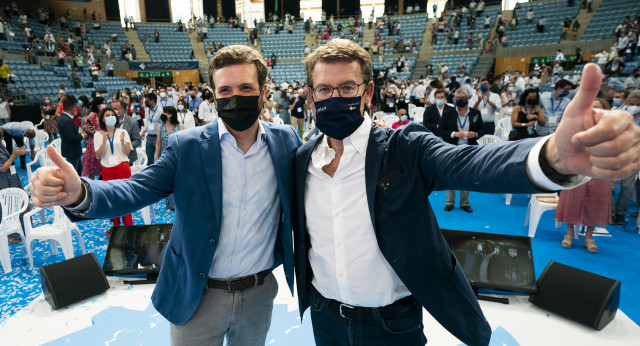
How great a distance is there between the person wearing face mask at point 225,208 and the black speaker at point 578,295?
2.19m

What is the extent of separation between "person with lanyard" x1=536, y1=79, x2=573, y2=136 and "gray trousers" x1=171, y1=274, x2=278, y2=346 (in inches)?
214

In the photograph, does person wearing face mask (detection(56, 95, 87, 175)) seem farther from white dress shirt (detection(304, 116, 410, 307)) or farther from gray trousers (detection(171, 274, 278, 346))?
white dress shirt (detection(304, 116, 410, 307))

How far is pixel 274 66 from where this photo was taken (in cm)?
2506

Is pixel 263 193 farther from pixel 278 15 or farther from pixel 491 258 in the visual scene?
pixel 278 15

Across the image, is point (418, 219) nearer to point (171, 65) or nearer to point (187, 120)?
point (187, 120)

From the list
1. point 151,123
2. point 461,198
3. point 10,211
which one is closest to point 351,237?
point 10,211

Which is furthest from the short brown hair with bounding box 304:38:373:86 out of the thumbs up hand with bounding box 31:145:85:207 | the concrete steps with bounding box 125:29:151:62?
the concrete steps with bounding box 125:29:151:62

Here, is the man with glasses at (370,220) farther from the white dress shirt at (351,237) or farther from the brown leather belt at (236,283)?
the brown leather belt at (236,283)

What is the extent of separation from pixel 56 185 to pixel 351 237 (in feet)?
3.15

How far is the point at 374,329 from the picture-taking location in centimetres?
137

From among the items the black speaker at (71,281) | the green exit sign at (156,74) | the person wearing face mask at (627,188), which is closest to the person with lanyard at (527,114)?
the person wearing face mask at (627,188)

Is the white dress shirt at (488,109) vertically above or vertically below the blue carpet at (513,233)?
above

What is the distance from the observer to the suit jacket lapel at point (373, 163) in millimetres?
1285

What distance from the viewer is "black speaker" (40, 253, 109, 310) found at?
9.43 feet
